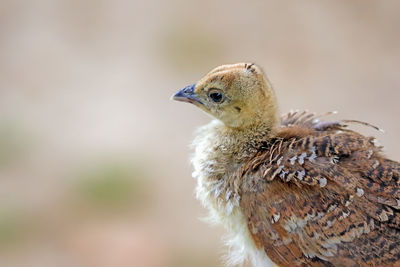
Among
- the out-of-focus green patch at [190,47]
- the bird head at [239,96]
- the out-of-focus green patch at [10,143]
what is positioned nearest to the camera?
the bird head at [239,96]

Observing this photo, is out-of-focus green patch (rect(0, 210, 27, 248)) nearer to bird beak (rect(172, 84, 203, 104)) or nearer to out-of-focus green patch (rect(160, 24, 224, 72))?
out-of-focus green patch (rect(160, 24, 224, 72))

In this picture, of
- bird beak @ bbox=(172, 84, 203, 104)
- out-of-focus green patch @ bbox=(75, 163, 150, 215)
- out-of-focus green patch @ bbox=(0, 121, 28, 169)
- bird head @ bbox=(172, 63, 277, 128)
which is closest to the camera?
bird head @ bbox=(172, 63, 277, 128)

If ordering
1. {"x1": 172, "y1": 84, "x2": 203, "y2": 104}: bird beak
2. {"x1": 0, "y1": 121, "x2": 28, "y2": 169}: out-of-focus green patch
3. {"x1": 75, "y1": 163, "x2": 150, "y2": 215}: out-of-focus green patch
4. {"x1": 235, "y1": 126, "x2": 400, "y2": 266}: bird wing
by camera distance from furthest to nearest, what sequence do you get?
{"x1": 0, "y1": 121, "x2": 28, "y2": 169}: out-of-focus green patch, {"x1": 75, "y1": 163, "x2": 150, "y2": 215}: out-of-focus green patch, {"x1": 172, "y1": 84, "x2": 203, "y2": 104}: bird beak, {"x1": 235, "y1": 126, "x2": 400, "y2": 266}: bird wing

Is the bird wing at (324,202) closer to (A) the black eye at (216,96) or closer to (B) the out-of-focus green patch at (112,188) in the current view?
(A) the black eye at (216,96)

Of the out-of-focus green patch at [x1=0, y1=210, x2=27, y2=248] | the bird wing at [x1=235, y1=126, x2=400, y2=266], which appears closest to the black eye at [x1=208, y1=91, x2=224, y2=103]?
the bird wing at [x1=235, y1=126, x2=400, y2=266]

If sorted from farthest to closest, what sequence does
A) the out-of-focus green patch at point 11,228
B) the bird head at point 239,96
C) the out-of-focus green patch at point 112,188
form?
1. the out-of-focus green patch at point 112,188
2. the out-of-focus green patch at point 11,228
3. the bird head at point 239,96

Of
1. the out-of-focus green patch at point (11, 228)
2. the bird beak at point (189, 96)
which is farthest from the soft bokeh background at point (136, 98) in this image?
the bird beak at point (189, 96)
